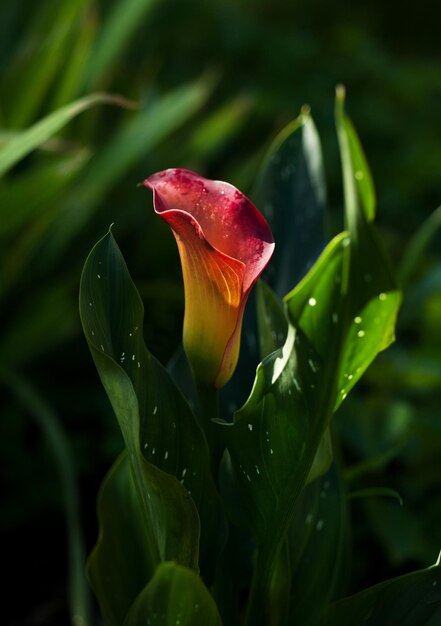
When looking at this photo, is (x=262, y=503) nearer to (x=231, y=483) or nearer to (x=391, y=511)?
(x=231, y=483)

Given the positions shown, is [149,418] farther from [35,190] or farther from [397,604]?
[35,190]

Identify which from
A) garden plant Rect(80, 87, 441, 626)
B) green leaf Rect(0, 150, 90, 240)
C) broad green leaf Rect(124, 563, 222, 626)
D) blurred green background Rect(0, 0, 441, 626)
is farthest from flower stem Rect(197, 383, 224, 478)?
green leaf Rect(0, 150, 90, 240)

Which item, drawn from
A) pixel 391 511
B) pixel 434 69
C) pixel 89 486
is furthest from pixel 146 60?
pixel 391 511

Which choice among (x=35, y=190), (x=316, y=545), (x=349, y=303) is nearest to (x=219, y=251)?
(x=349, y=303)

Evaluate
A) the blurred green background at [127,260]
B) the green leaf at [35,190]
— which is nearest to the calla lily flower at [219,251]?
the blurred green background at [127,260]

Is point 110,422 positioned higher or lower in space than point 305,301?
lower

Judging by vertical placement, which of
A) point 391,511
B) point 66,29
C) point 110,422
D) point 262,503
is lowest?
point 391,511
